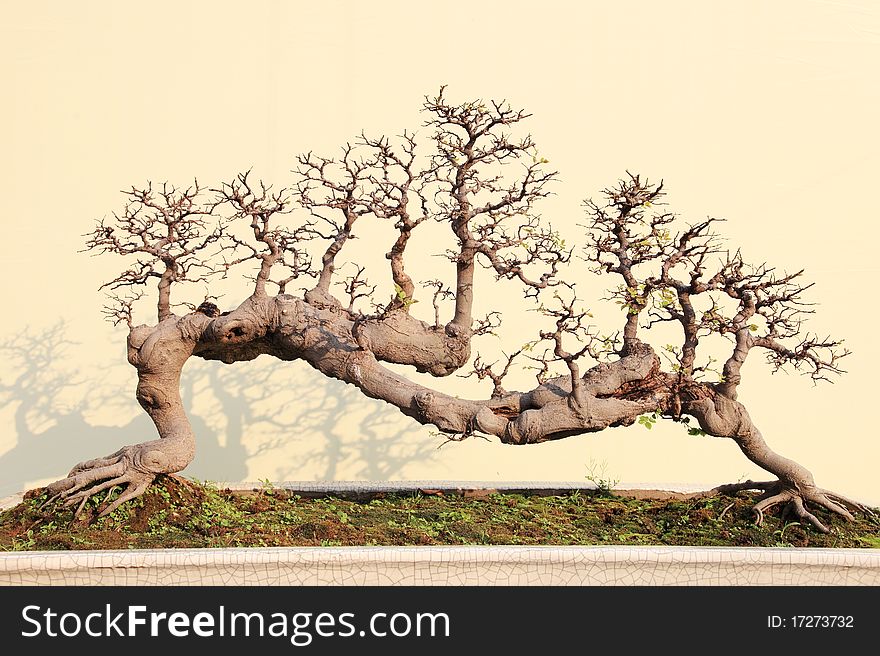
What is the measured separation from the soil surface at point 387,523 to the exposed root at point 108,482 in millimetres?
45

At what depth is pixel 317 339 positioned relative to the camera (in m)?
5.40

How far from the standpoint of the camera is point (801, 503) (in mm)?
5344

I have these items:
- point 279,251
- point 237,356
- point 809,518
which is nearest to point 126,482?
point 237,356

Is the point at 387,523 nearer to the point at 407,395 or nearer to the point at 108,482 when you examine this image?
the point at 407,395

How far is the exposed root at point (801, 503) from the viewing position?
17.4 feet

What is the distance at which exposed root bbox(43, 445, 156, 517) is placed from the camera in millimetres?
5199

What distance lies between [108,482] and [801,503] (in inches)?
123

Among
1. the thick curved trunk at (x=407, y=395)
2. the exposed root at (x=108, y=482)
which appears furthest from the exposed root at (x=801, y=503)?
the exposed root at (x=108, y=482)

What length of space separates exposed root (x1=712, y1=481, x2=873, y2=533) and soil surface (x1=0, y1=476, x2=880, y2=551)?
0.15ft

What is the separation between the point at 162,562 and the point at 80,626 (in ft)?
1.20

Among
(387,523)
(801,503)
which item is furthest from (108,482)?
(801,503)

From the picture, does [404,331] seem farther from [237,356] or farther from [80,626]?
[80,626]

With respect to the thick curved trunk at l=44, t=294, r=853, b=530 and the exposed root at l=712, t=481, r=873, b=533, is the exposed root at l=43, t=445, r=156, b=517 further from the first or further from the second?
the exposed root at l=712, t=481, r=873, b=533

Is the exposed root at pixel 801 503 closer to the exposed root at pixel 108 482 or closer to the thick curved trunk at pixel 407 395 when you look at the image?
the thick curved trunk at pixel 407 395
